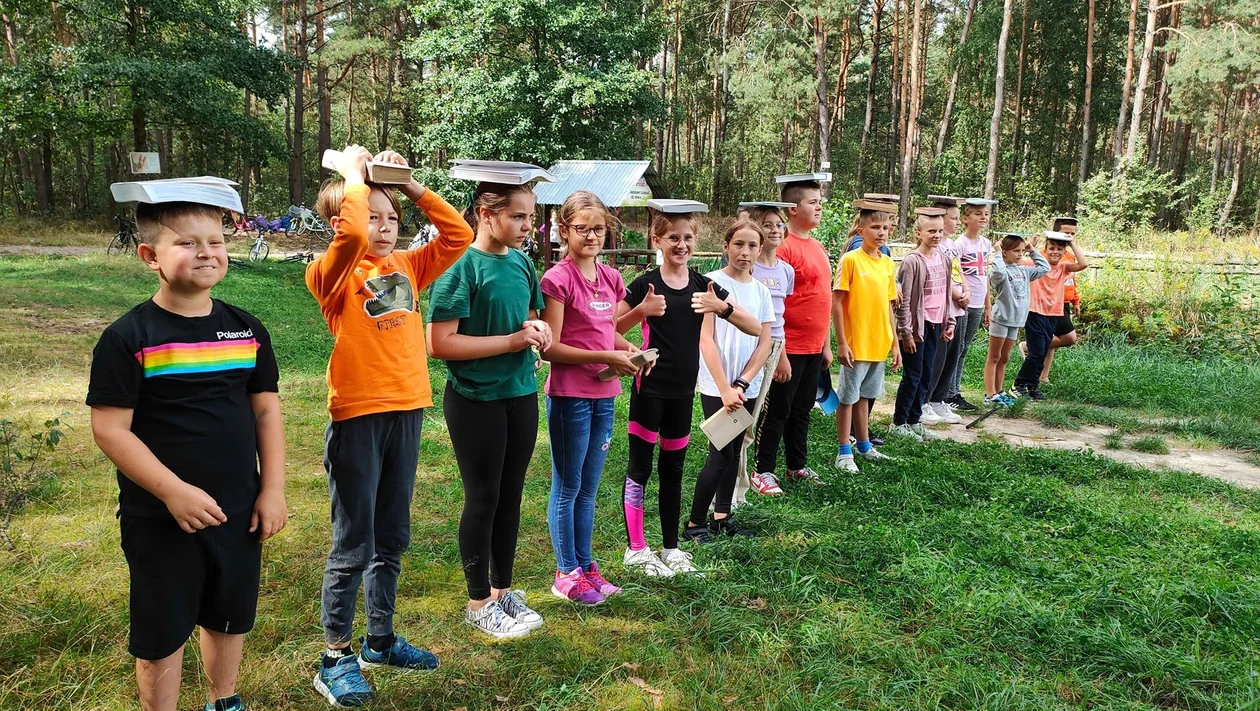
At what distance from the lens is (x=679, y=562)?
3740mm

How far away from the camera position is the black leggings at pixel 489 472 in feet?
9.39

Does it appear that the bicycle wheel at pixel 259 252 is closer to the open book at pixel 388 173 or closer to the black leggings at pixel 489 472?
the black leggings at pixel 489 472

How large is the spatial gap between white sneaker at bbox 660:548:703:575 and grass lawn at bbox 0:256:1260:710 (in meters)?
0.11

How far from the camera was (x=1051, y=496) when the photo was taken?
4812 millimetres

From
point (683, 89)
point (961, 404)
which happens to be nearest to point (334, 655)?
point (961, 404)

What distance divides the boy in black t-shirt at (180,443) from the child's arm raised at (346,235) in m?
0.32

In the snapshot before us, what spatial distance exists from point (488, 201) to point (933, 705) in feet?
7.75

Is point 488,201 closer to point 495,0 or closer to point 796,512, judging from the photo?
point 796,512

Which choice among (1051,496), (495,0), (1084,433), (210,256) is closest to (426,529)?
(210,256)

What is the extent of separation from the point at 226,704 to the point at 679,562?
202 cm

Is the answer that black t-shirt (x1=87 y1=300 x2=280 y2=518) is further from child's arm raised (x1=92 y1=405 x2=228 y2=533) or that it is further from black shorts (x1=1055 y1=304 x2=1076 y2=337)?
black shorts (x1=1055 y1=304 x2=1076 y2=337)

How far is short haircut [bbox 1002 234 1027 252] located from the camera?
24.3 ft

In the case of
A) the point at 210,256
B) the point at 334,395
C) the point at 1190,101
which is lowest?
the point at 334,395

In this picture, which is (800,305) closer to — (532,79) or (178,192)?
(178,192)
